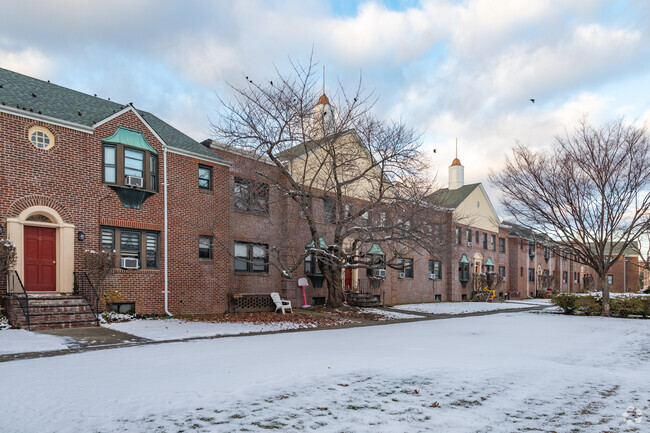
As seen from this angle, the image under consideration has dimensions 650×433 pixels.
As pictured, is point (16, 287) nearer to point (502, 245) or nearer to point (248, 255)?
point (248, 255)

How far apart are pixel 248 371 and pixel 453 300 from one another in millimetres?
28838

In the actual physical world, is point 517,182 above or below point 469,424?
above

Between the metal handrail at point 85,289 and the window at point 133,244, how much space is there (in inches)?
45.8

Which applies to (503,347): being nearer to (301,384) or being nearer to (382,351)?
(382,351)

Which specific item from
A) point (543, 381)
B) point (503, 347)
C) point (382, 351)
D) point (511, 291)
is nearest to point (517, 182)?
point (503, 347)

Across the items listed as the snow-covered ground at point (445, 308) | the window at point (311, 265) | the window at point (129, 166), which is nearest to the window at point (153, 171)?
the window at point (129, 166)

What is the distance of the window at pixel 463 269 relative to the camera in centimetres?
3547

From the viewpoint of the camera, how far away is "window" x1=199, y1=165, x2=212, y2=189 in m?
19.1

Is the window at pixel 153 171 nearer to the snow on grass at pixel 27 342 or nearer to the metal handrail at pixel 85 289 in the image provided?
the metal handrail at pixel 85 289

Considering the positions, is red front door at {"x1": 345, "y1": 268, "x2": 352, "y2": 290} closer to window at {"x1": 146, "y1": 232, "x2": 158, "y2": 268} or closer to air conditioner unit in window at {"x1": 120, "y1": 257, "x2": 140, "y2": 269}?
window at {"x1": 146, "y1": 232, "x2": 158, "y2": 268}

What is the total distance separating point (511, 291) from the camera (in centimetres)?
4194

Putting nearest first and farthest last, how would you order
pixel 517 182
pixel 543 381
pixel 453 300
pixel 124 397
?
pixel 124 397 → pixel 543 381 → pixel 517 182 → pixel 453 300

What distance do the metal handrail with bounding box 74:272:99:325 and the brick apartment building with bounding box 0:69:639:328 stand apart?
14 cm

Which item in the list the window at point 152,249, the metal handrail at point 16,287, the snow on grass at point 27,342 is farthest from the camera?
the window at point 152,249
